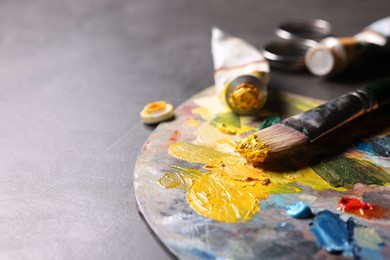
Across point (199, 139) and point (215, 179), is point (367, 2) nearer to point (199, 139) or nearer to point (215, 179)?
point (199, 139)

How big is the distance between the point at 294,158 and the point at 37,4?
1555 mm

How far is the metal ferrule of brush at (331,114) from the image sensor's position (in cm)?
120

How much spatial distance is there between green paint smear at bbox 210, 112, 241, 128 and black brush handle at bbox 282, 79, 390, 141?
16cm

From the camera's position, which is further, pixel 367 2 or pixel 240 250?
pixel 367 2

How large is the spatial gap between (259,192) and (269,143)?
5.2 inches

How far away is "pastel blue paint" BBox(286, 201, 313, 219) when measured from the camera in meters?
0.98

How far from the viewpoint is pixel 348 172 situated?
1127 mm

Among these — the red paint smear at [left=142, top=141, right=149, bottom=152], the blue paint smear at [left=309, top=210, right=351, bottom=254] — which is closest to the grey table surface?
the red paint smear at [left=142, top=141, right=149, bottom=152]

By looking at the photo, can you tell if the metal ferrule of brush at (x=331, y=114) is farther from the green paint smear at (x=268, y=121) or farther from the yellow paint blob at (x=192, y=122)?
the yellow paint blob at (x=192, y=122)

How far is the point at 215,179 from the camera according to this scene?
109 centimetres

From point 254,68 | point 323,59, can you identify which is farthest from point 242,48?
point 323,59

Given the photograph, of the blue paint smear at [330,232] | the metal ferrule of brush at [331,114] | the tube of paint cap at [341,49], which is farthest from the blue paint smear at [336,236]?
the tube of paint cap at [341,49]

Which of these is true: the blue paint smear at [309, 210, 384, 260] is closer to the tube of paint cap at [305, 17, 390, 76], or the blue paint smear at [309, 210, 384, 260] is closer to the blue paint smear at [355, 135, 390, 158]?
the blue paint smear at [355, 135, 390, 158]

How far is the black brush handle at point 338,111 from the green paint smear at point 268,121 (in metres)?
0.10
